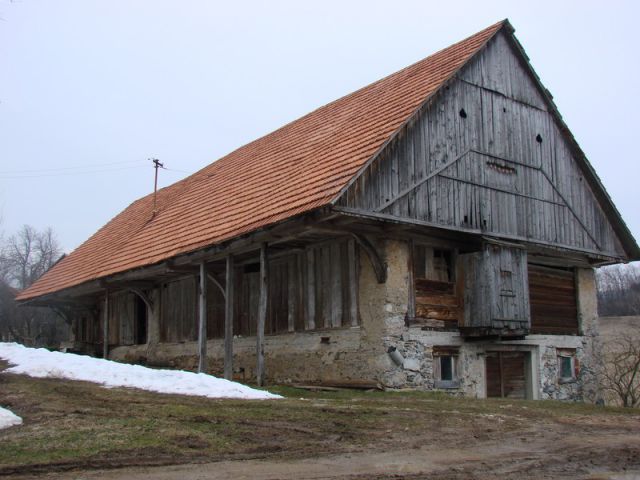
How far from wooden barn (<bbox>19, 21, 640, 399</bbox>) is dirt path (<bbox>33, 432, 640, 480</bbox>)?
17.7 ft

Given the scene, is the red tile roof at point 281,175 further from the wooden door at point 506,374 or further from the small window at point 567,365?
the small window at point 567,365

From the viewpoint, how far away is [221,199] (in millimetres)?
17828

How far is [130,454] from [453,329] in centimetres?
878

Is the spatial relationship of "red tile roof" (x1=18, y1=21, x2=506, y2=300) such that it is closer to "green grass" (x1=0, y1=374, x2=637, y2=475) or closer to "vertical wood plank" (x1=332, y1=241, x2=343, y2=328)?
"vertical wood plank" (x1=332, y1=241, x2=343, y2=328)

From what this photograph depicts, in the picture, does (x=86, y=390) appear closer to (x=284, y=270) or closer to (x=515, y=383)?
(x=284, y=270)

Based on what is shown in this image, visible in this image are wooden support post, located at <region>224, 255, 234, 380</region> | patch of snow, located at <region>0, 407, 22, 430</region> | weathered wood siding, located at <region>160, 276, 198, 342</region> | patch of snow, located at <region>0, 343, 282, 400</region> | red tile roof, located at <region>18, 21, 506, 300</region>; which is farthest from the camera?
weathered wood siding, located at <region>160, 276, 198, 342</region>

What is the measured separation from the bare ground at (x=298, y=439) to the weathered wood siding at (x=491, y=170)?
4.22 metres

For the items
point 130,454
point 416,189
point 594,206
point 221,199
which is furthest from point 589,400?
point 130,454

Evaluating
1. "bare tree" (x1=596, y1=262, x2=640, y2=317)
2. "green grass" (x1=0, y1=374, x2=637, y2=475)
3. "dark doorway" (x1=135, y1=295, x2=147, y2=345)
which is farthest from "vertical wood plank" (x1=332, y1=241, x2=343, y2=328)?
"bare tree" (x1=596, y1=262, x2=640, y2=317)

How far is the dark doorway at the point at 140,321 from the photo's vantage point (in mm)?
21031

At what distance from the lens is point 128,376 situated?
12.5 metres

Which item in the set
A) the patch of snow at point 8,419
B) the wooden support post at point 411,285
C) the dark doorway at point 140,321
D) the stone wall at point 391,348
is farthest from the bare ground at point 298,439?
the dark doorway at point 140,321

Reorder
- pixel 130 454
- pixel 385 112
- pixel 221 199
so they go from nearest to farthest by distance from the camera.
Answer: pixel 130 454, pixel 385 112, pixel 221 199

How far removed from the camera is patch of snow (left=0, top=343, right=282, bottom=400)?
11.2m
